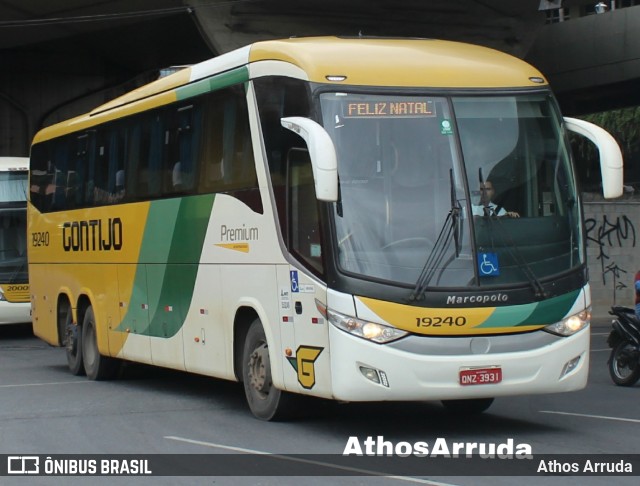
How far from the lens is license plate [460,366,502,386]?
396 inches

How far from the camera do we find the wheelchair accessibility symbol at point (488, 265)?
10.2 m

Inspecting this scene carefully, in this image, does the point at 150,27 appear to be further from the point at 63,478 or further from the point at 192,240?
the point at 63,478

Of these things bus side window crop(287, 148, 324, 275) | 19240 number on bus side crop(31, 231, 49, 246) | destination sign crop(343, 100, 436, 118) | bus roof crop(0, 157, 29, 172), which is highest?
destination sign crop(343, 100, 436, 118)

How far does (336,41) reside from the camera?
11.6 meters

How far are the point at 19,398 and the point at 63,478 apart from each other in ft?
19.0

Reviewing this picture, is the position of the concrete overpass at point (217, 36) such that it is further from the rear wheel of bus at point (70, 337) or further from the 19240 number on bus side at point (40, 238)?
the rear wheel of bus at point (70, 337)

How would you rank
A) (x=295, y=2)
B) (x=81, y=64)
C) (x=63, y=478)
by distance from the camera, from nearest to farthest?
(x=63, y=478) < (x=295, y=2) < (x=81, y=64)

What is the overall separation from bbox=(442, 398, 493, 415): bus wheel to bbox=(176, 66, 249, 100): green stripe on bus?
3.80 metres

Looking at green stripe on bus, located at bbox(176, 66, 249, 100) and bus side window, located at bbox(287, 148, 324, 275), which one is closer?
bus side window, located at bbox(287, 148, 324, 275)

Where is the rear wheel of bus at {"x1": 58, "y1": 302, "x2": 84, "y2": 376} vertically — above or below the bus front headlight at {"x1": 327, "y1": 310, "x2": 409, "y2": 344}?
below

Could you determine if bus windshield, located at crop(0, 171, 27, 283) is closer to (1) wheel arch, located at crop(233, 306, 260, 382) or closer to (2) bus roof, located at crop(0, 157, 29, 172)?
(2) bus roof, located at crop(0, 157, 29, 172)

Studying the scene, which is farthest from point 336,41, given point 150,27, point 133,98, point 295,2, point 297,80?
point 150,27

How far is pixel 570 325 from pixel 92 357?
27.2 feet

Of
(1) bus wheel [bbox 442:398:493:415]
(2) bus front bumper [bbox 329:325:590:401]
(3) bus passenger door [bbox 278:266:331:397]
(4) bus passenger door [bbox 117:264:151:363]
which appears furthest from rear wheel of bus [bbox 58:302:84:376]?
(2) bus front bumper [bbox 329:325:590:401]
